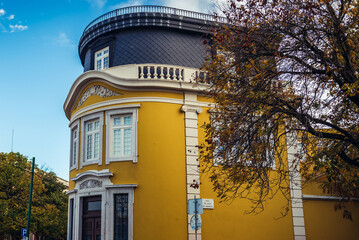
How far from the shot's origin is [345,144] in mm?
12094

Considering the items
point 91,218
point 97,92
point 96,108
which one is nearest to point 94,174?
point 91,218

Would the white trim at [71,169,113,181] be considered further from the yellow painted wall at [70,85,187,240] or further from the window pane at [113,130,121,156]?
the window pane at [113,130,121,156]

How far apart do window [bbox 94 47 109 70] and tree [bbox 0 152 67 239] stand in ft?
50.2

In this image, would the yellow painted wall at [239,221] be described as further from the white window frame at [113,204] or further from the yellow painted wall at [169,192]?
the white window frame at [113,204]

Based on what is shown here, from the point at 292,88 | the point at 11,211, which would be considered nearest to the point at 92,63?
the point at 292,88

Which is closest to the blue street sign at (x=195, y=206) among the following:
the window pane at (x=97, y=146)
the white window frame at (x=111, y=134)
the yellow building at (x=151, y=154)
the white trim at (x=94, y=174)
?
the yellow building at (x=151, y=154)

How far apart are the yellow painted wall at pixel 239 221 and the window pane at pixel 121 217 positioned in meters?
3.17

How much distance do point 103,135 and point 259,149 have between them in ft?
28.5

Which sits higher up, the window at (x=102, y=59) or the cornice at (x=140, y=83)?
the window at (x=102, y=59)

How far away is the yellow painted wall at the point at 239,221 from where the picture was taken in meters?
17.8

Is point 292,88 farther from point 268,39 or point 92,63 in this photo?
point 92,63

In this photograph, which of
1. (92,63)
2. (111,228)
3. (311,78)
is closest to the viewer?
(311,78)

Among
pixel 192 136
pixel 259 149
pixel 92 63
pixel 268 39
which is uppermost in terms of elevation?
pixel 92 63

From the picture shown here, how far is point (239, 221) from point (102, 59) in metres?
10.3
